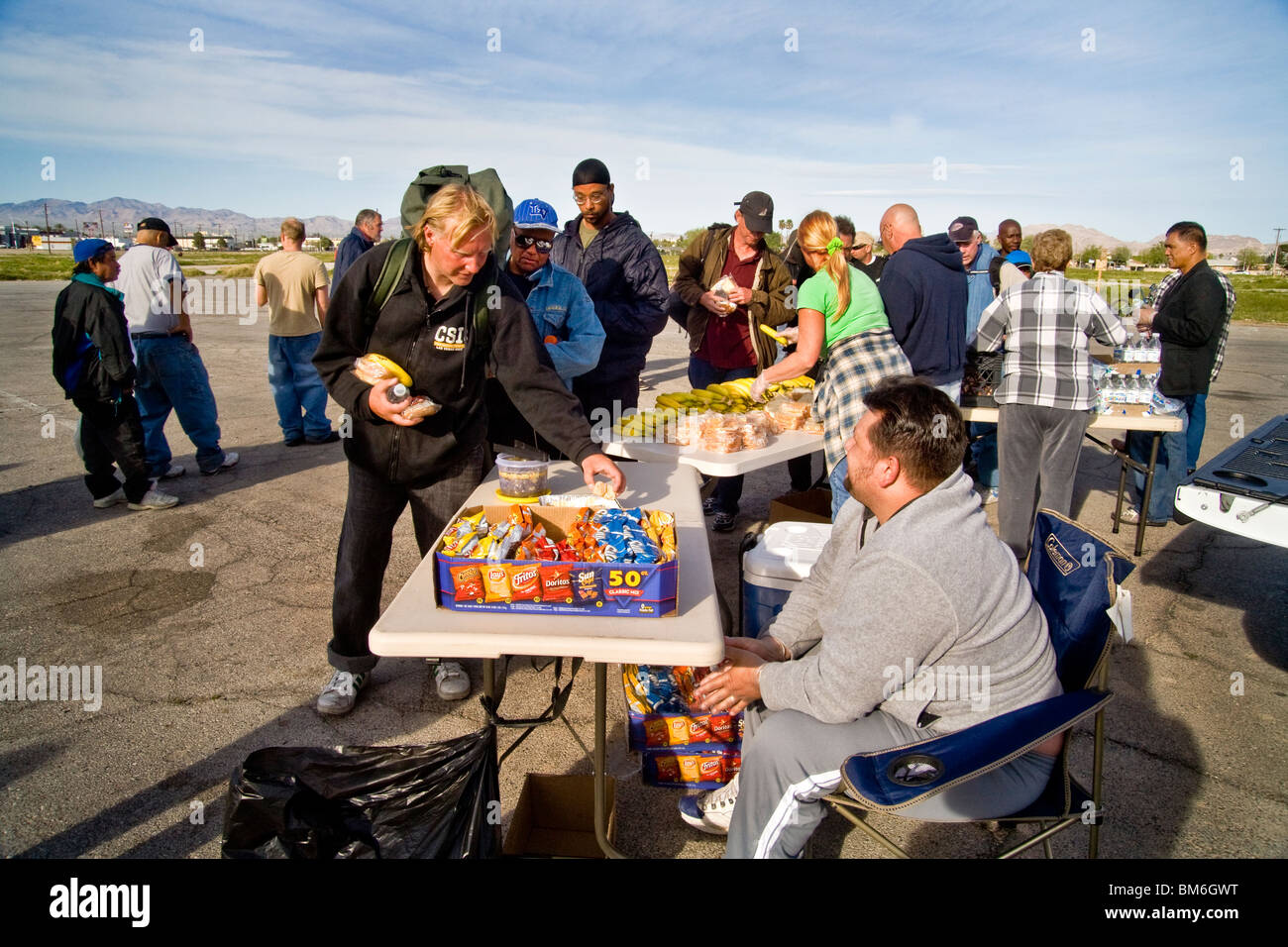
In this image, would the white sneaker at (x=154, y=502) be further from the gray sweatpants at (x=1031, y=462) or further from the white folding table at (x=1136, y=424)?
the gray sweatpants at (x=1031, y=462)

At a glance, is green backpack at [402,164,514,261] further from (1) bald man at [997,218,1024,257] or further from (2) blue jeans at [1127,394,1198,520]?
(1) bald man at [997,218,1024,257]

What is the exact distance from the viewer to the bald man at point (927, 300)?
4.36 meters

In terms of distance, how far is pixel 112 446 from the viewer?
5.41 m

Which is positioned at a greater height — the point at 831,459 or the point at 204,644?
the point at 831,459

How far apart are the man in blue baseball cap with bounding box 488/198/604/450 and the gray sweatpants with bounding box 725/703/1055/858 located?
2209 mm

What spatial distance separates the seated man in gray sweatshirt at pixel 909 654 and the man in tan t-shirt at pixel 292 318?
21.1 feet

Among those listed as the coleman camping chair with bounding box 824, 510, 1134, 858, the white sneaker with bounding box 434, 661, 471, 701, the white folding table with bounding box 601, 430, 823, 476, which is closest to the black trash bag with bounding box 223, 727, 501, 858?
the coleman camping chair with bounding box 824, 510, 1134, 858

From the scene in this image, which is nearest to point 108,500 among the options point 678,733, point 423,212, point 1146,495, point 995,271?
point 423,212

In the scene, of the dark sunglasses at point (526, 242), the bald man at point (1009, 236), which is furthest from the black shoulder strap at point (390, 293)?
the bald man at point (1009, 236)

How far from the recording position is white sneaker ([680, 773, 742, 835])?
2.53m
